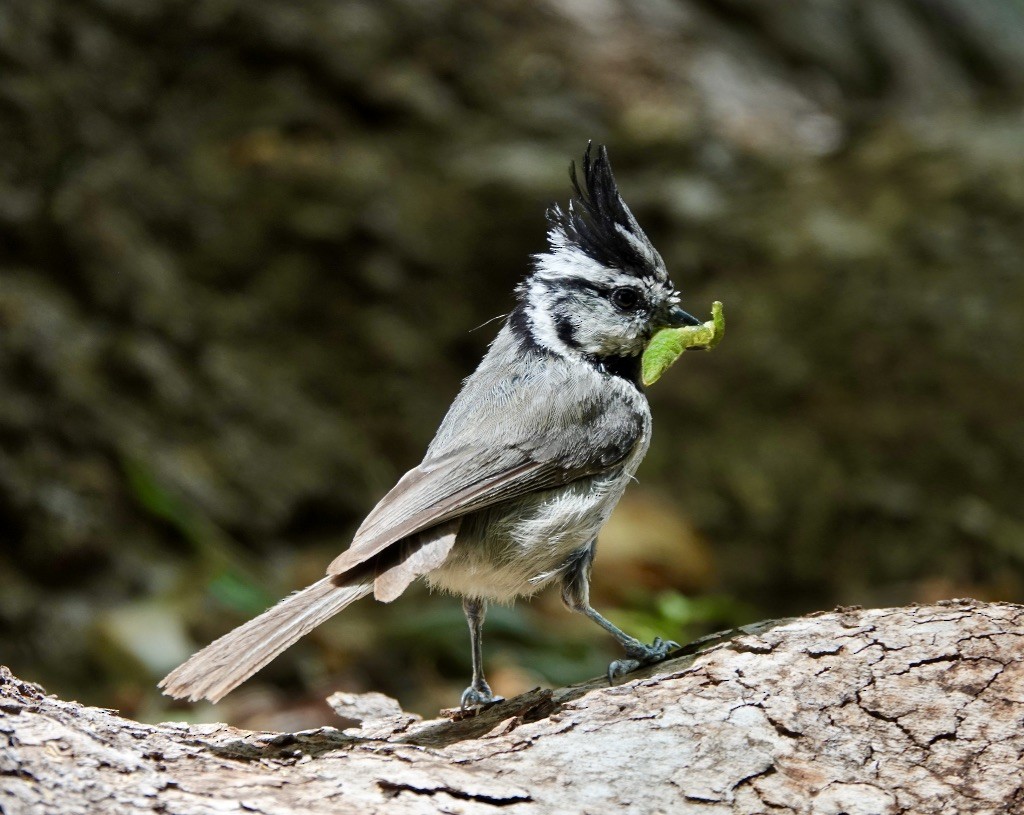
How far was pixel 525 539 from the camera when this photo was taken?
372 cm

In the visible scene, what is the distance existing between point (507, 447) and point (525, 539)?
321 millimetres

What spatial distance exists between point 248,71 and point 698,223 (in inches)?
135

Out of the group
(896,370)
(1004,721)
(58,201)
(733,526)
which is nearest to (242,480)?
(58,201)

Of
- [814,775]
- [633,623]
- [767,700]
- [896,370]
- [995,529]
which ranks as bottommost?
[814,775]

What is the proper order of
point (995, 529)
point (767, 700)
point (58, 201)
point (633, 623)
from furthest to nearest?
point (995, 529) → point (58, 201) → point (633, 623) → point (767, 700)

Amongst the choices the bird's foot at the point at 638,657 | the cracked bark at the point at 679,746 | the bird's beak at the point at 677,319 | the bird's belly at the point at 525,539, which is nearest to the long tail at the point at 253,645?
the cracked bark at the point at 679,746

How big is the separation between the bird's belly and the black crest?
855 millimetres

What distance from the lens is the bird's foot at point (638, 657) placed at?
3439 mm

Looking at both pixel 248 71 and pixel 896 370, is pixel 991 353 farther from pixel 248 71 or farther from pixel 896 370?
pixel 248 71

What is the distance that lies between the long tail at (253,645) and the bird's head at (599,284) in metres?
1.37

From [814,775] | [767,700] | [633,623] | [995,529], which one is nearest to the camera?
[814,775]

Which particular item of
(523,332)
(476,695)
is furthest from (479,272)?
(476,695)

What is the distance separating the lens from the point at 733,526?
765 centimetres

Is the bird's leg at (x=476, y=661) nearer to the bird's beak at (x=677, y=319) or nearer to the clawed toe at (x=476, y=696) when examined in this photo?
the clawed toe at (x=476, y=696)
